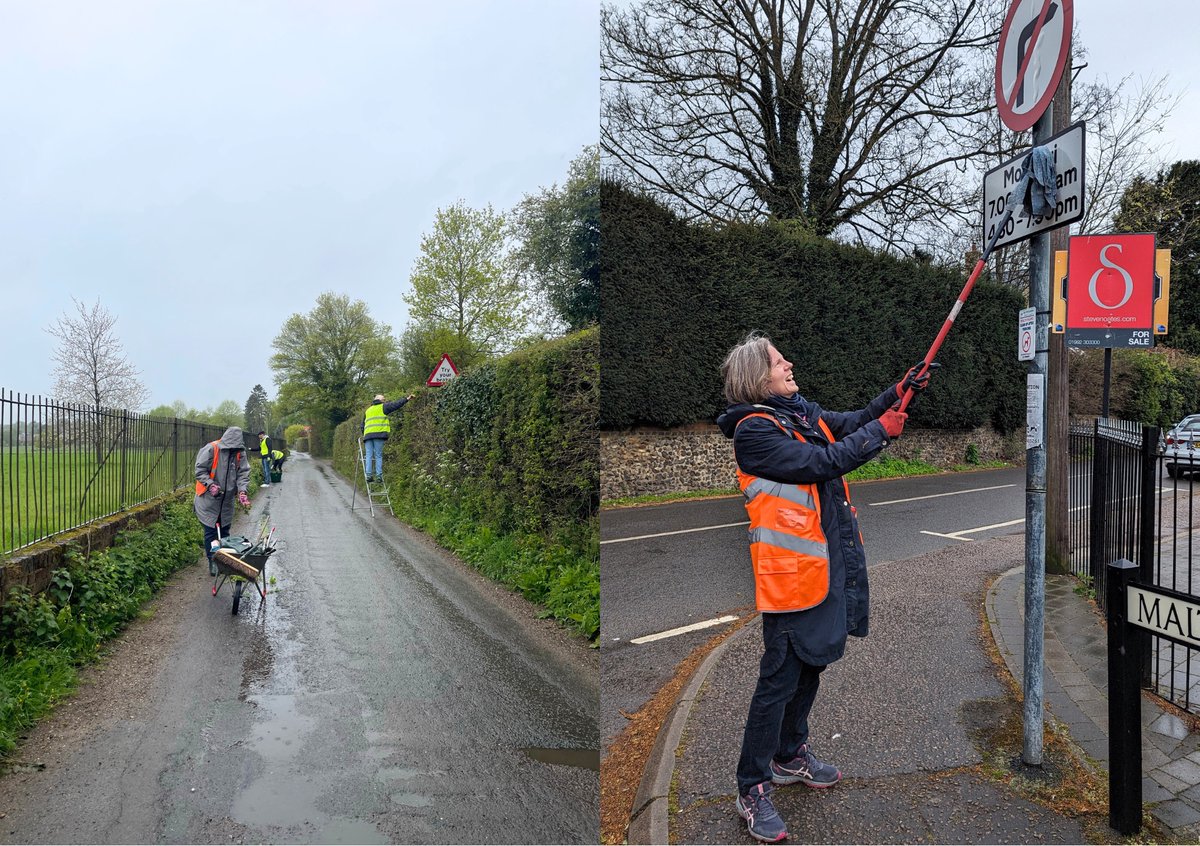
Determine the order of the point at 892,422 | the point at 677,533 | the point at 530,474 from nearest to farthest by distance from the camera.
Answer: the point at 892,422 < the point at 530,474 < the point at 677,533

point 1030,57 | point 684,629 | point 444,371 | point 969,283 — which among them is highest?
point 1030,57

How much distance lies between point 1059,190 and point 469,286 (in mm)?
11304

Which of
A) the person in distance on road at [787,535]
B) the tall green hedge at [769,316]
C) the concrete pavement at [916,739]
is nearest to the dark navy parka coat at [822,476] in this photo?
the person in distance on road at [787,535]

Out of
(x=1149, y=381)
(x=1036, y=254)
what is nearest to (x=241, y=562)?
(x=1036, y=254)

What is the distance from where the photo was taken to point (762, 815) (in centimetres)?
264

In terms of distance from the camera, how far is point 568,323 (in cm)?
1086

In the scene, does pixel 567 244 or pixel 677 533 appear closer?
pixel 677 533

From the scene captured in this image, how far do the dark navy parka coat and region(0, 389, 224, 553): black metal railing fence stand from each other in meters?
5.26

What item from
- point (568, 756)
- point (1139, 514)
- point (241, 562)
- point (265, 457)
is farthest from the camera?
point (265, 457)

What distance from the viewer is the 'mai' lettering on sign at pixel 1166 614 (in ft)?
8.64

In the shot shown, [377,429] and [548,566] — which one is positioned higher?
[377,429]

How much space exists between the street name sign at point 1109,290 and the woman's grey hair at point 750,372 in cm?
501

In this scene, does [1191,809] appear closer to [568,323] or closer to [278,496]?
[568,323]

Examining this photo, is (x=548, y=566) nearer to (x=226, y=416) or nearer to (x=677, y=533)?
(x=677, y=533)
